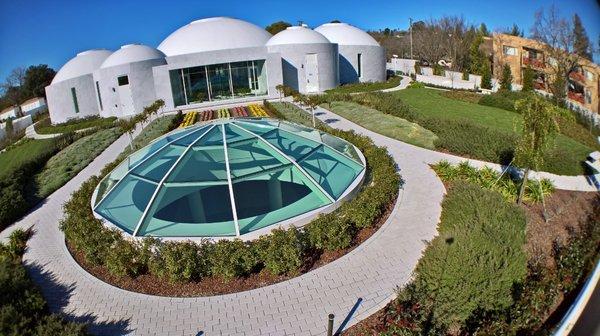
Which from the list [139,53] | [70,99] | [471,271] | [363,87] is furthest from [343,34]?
[471,271]

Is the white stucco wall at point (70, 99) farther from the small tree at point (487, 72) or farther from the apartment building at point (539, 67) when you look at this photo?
the small tree at point (487, 72)

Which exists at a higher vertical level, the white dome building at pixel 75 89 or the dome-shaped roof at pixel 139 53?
the dome-shaped roof at pixel 139 53

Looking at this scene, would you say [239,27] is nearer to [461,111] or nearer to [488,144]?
[461,111]

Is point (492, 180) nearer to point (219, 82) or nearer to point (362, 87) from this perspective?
point (362, 87)

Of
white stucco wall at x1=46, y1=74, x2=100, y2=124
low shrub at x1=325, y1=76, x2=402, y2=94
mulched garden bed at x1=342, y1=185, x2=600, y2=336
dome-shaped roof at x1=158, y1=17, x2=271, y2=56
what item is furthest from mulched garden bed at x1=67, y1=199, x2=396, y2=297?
dome-shaped roof at x1=158, y1=17, x2=271, y2=56

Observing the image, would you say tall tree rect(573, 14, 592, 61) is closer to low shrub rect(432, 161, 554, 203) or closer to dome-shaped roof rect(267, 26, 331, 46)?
low shrub rect(432, 161, 554, 203)

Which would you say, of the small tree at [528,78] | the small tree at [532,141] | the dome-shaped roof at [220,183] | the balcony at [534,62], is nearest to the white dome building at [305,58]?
the dome-shaped roof at [220,183]
